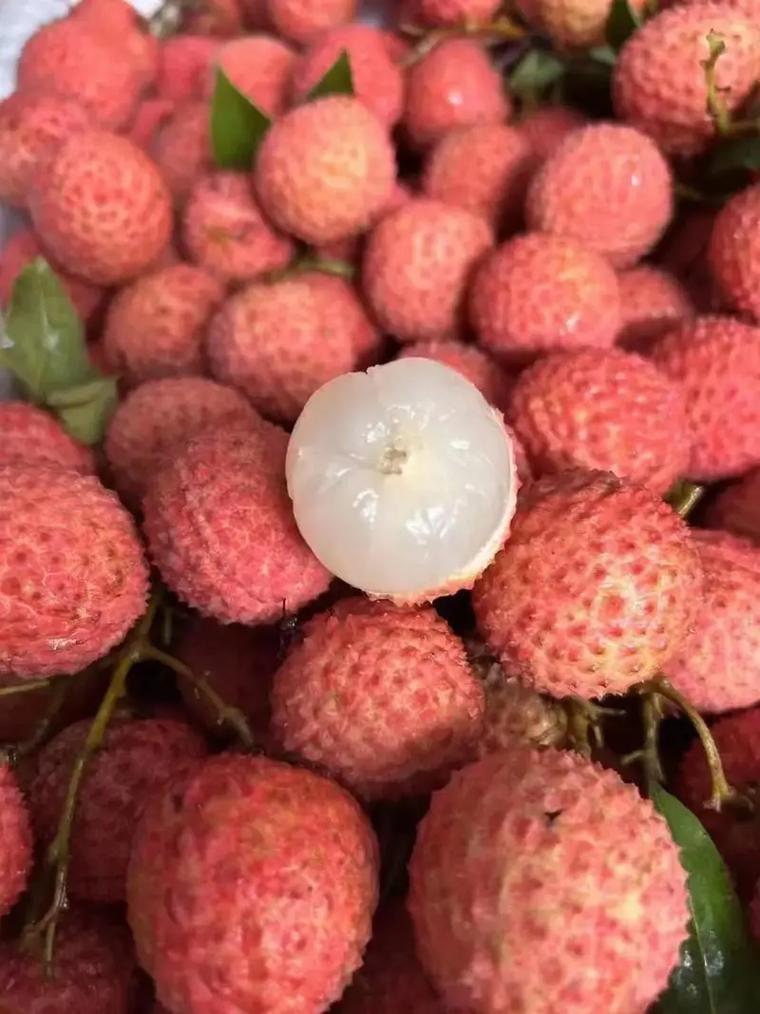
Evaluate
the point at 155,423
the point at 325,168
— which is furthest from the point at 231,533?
the point at 325,168

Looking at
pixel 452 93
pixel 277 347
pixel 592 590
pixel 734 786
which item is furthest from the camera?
pixel 452 93

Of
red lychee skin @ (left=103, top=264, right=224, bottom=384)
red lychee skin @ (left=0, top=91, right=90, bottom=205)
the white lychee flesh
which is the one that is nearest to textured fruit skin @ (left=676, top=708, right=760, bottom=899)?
the white lychee flesh

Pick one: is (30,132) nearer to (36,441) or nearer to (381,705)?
(36,441)

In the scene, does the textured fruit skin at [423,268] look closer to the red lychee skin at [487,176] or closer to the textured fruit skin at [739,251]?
the red lychee skin at [487,176]

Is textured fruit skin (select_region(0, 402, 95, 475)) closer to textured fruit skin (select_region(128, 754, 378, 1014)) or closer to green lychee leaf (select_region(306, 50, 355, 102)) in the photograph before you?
textured fruit skin (select_region(128, 754, 378, 1014))

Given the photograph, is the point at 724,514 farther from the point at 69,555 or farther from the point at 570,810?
the point at 69,555
